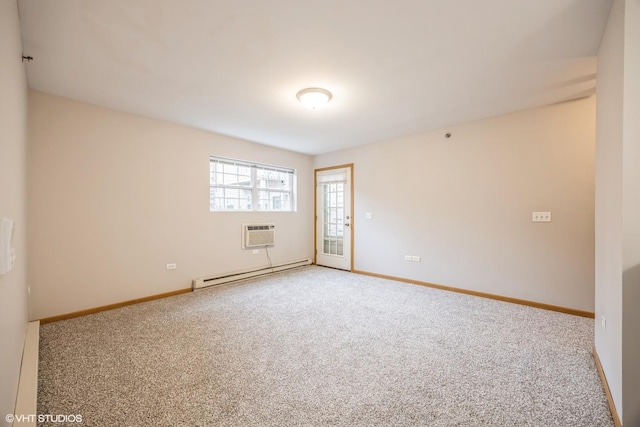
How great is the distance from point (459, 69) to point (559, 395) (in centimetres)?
257

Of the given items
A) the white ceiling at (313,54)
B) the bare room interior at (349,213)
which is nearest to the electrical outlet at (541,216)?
the bare room interior at (349,213)

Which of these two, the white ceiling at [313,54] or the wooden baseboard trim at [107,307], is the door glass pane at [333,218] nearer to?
the white ceiling at [313,54]

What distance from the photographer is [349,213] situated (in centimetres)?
528

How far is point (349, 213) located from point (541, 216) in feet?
9.60

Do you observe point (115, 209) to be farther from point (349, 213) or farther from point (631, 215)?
point (631, 215)

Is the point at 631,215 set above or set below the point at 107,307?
above

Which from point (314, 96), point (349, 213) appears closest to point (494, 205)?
point (349, 213)

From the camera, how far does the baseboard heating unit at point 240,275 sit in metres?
4.04

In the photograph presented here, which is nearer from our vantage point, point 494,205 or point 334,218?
point 494,205

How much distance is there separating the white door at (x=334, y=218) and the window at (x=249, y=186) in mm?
638

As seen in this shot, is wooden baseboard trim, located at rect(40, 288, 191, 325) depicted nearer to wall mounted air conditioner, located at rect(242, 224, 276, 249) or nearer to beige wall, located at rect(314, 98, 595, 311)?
wall mounted air conditioner, located at rect(242, 224, 276, 249)

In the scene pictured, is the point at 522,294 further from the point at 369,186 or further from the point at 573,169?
the point at 369,186

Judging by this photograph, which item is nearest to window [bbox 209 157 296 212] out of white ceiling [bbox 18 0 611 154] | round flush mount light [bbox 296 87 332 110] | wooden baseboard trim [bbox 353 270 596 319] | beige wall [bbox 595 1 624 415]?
white ceiling [bbox 18 0 611 154]

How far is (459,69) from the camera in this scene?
7.93ft
